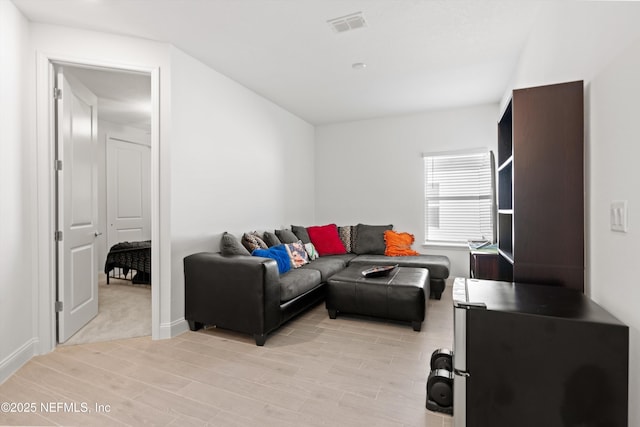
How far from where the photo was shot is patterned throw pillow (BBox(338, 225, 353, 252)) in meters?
5.07

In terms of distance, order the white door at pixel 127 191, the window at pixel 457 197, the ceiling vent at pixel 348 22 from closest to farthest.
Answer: the ceiling vent at pixel 348 22, the window at pixel 457 197, the white door at pixel 127 191

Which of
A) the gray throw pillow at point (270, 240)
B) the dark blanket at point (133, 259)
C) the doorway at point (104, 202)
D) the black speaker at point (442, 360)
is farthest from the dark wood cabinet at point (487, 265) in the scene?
the dark blanket at point (133, 259)

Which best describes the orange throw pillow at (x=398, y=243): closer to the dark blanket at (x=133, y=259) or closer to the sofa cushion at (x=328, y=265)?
the sofa cushion at (x=328, y=265)

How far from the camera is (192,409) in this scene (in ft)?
5.98

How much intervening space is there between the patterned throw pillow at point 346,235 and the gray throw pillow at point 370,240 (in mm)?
80

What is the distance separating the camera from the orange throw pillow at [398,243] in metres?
4.71

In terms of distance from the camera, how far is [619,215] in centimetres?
130

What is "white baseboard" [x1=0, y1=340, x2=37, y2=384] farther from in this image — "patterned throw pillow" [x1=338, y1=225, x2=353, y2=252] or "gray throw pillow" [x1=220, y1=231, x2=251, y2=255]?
"patterned throw pillow" [x1=338, y1=225, x2=353, y2=252]

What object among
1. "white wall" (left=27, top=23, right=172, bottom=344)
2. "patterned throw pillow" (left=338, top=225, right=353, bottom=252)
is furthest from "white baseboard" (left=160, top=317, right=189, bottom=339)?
"patterned throw pillow" (left=338, top=225, right=353, bottom=252)

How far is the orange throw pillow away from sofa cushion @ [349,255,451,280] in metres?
0.17

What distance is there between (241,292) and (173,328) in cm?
78

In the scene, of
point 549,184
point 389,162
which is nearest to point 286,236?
point 389,162

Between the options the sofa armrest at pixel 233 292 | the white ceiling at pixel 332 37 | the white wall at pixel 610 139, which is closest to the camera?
the white wall at pixel 610 139

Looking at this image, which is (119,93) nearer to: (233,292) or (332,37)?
(332,37)
